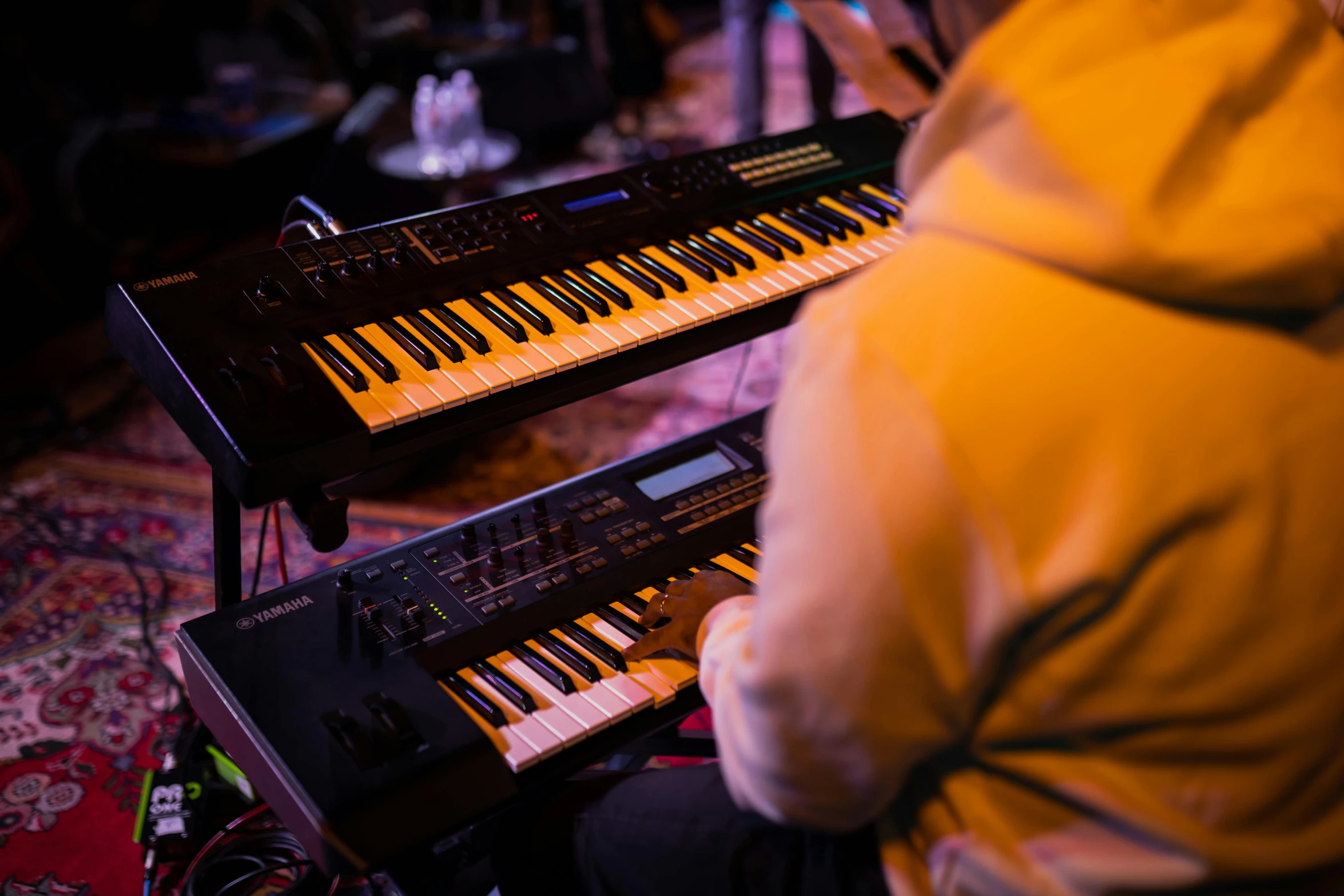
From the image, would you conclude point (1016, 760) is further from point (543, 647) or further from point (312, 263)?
point (312, 263)

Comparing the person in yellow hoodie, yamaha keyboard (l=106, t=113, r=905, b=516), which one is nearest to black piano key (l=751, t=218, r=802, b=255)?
yamaha keyboard (l=106, t=113, r=905, b=516)

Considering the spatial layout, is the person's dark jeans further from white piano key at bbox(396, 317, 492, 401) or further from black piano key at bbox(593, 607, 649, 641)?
white piano key at bbox(396, 317, 492, 401)

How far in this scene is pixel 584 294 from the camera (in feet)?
4.63

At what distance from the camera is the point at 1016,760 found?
0.76 m

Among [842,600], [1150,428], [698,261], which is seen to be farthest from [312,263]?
[1150,428]

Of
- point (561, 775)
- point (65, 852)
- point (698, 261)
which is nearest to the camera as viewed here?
point (561, 775)

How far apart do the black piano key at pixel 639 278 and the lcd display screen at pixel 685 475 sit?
288 millimetres

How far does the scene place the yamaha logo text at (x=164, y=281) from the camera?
1.25 metres

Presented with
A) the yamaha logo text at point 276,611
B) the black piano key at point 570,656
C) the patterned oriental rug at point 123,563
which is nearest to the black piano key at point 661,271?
the black piano key at point 570,656

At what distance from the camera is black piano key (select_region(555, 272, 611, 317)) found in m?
1.39

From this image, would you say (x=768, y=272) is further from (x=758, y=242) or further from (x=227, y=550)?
(x=227, y=550)

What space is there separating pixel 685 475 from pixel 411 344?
49cm

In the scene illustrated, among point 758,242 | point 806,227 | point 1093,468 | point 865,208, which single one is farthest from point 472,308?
point 1093,468

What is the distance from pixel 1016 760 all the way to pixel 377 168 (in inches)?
134
